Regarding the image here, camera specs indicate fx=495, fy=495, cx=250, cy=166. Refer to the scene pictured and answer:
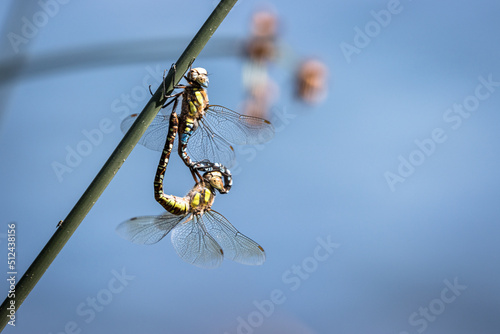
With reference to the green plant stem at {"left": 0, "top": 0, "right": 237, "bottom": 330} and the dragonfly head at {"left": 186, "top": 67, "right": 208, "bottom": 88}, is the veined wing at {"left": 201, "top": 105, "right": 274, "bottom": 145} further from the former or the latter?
the green plant stem at {"left": 0, "top": 0, "right": 237, "bottom": 330}

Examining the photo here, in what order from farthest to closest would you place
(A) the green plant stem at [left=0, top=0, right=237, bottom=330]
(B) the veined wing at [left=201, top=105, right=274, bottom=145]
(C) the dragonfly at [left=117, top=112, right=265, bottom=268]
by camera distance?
1. (B) the veined wing at [left=201, top=105, right=274, bottom=145]
2. (C) the dragonfly at [left=117, top=112, right=265, bottom=268]
3. (A) the green plant stem at [left=0, top=0, right=237, bottom=330]

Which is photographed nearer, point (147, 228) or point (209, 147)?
point (147, 228)

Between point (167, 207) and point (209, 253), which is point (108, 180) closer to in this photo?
point (167, 207)

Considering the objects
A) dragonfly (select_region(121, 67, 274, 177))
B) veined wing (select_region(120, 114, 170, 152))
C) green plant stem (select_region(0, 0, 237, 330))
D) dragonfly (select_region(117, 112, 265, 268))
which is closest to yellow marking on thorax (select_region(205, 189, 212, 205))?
dragonfly (select_region(117, 112, 265, 268))

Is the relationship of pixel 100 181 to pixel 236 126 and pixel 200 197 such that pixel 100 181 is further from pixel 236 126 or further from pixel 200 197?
pixel 236 126

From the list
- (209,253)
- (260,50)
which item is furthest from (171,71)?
(209,253)

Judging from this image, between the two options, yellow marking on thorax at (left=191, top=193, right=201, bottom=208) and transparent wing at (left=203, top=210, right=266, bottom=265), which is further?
transparent wing at (left=203, top=210, right=266, bottom=265)

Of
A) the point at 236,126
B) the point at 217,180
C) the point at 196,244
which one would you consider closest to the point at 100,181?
the point at 217,180
